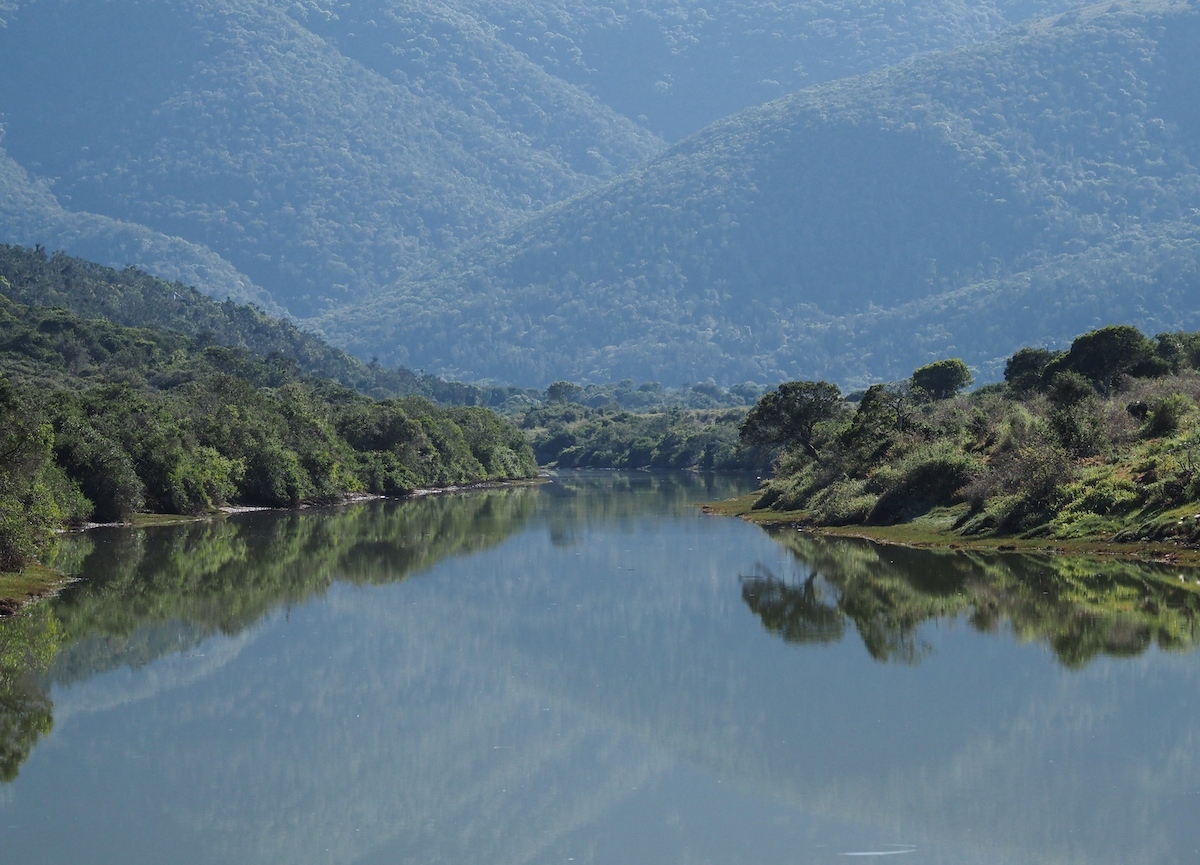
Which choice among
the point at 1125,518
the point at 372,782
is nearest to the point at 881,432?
the point at 1125,518

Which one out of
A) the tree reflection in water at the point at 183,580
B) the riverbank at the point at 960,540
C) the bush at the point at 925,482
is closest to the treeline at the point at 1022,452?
the bush at the point at 925,482

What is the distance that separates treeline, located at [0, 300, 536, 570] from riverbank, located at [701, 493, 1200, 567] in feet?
105

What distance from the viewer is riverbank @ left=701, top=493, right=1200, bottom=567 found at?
41.2 m

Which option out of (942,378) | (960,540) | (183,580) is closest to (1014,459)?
(960,540)

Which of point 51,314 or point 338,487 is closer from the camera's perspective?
point 338,487

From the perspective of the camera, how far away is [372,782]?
69.7 feet

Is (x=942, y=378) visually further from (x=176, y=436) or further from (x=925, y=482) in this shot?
(x=176, y=436)

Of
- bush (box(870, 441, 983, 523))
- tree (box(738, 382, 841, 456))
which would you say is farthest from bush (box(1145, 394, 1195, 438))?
tree (box(738, 382, 841, 456))

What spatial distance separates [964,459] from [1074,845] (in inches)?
1674

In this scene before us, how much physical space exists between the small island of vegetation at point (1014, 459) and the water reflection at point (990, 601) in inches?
141

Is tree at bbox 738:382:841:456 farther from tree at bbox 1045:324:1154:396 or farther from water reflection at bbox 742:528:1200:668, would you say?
water reflection at bbox 742:528:1200:668

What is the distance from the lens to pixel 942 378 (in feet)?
403

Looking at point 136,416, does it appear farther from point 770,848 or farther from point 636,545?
point 770,848

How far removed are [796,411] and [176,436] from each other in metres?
37.9
